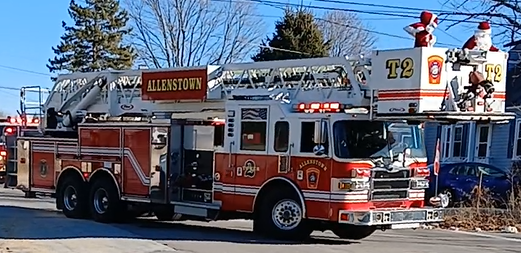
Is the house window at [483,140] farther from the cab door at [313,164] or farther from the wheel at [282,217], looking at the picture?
the cab door at [313,164]

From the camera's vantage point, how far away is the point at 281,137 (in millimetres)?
14703

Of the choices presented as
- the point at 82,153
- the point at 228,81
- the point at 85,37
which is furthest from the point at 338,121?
the point at 85,37

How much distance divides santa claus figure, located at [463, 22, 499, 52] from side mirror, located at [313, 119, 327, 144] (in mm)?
2501

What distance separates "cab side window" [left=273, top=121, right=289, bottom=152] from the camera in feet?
48.0

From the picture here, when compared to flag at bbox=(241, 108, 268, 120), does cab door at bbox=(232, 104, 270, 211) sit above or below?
below

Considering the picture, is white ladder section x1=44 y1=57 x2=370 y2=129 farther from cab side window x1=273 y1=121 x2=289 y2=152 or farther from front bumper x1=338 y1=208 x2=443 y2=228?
front bumper x1=338 y1=208 x2=443 y2=228

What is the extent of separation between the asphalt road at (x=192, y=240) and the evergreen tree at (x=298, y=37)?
68.0 ft

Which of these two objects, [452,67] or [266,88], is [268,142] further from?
[452,67]

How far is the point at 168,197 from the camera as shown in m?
16.7

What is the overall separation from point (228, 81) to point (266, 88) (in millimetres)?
1228

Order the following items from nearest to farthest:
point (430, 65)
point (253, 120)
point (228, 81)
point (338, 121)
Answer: point (430, 65), point (338, 121), point (253, 120), point (228, 81)

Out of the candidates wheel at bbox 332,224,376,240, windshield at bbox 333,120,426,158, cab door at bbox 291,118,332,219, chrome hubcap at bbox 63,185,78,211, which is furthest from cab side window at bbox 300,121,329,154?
chrome hubcap at bbox 63,185,78,211

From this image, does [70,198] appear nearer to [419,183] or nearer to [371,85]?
[419,183]

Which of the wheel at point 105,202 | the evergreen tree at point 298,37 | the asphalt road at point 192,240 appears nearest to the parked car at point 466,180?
the asphalt road at point 192,240
